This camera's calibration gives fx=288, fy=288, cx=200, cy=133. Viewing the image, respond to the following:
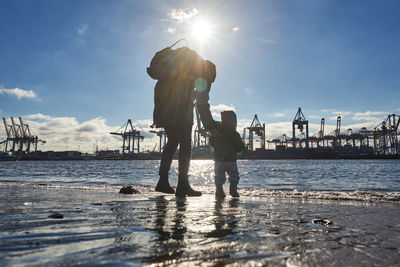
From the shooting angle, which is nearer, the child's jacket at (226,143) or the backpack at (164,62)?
the backpack at (164,62)

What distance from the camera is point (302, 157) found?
6600cm

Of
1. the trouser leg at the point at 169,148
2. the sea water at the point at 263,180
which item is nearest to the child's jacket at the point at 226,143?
the trouser leg at the point at 169,148

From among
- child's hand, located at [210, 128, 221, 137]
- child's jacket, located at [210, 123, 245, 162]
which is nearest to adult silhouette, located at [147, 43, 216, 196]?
child's hand, located at [210, 128, 221, 137]

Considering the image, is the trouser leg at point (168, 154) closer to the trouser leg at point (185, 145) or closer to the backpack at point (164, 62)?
the trouser leg at point (185, 145)

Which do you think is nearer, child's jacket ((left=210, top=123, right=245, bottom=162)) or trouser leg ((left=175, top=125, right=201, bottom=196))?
trouser leg ((left=175, top=125, right=201, bottom=196))

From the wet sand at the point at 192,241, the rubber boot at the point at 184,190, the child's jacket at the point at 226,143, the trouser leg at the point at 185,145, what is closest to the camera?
the wet sand at the point at 192,241

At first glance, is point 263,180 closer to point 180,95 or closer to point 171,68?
point 180,95

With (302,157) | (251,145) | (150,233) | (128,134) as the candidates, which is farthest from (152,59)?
(128,134)

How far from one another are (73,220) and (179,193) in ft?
6.74

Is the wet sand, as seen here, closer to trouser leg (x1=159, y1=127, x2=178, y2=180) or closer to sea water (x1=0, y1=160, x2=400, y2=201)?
trouser leg (x1=159, y1=127, x2=178, y2=180)

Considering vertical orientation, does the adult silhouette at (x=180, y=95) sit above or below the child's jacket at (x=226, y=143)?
above

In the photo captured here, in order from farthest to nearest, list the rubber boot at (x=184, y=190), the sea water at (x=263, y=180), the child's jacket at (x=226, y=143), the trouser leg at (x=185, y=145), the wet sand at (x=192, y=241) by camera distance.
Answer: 1. the sea water at (x=263, y=180)
2. the child's jacket at (x=226, y=143)
3. the trouser leg at (x=185, y=145)
4. the rubber boot at (x=184, y=190)
5. the wet sand at (x=192, y=241)

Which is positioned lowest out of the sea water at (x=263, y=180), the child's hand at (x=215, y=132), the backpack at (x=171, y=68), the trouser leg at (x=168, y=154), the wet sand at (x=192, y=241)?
the sea water at (x=263, y=180)

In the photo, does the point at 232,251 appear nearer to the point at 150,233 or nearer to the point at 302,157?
the point at 150,233
